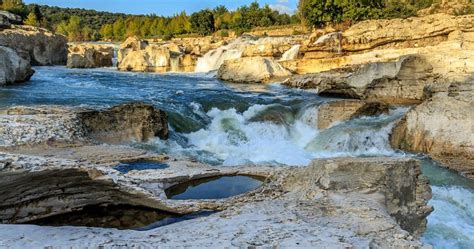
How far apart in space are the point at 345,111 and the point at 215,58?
24.6m

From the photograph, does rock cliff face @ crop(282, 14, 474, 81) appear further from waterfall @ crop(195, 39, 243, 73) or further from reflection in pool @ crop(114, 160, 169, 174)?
reflection in pool @ crop(114, 160, 169, 174)

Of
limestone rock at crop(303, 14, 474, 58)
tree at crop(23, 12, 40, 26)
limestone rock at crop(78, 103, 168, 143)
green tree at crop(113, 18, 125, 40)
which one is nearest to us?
limestone rock at crop(78, 103, 168, 143)

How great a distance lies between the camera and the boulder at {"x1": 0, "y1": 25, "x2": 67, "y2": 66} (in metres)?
31.5

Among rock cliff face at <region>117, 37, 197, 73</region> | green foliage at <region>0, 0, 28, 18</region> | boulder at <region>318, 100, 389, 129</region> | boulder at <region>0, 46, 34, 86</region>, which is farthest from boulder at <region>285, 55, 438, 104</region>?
green foliage at <region>0, 0, 28, 18</region>

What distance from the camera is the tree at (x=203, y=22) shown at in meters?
77.1

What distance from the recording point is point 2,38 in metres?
29.7

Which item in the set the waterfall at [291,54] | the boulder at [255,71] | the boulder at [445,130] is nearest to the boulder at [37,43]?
the boulder at [255,71]

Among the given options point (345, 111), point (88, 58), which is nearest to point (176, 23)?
point (88, 58)

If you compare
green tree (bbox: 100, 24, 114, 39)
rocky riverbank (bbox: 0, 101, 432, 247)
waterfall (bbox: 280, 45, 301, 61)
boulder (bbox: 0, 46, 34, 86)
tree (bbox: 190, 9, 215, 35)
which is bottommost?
rocky riverbank (bbox: 0, 101, 432, 247)

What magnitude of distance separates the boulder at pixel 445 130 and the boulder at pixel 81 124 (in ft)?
23.6

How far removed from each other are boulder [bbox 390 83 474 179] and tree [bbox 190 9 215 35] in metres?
66.6

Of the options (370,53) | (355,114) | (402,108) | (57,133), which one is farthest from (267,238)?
(370,53)

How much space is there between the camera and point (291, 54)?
33.4 meters

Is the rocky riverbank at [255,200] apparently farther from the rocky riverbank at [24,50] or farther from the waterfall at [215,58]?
the waterfall at [215,58]
